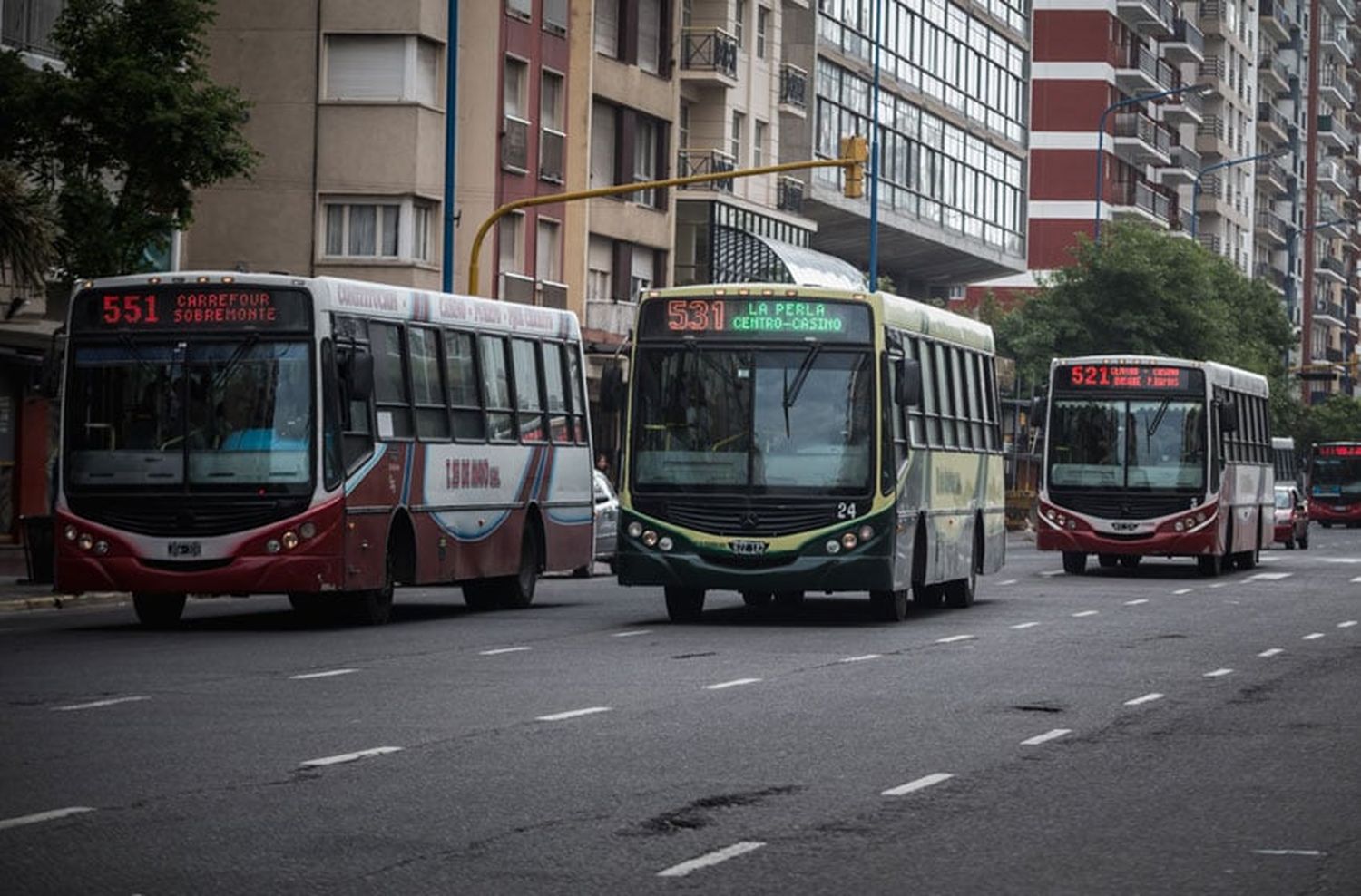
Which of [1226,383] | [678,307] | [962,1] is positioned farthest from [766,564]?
[962,1]

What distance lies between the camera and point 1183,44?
118 m

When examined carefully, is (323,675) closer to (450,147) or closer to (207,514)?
(207,514)

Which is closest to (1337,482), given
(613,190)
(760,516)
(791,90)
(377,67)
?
(791,90)

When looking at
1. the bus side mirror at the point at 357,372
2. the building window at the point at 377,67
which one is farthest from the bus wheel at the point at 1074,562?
the bus side mirror at the point at 357,372

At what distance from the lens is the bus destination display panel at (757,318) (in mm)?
25250

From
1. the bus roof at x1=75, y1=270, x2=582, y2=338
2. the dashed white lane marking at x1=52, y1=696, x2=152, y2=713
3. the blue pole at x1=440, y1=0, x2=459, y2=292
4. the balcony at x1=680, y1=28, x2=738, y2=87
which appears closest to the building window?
the blue pole at x1=440, y1=0, x2=459, y2=292

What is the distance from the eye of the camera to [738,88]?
63906 mm

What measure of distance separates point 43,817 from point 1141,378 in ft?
101

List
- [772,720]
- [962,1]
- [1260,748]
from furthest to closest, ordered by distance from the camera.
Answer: [962,1], [772,720], [1260,748]

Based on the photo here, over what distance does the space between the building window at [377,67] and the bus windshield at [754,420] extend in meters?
26.0

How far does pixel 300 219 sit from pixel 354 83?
2685 mm

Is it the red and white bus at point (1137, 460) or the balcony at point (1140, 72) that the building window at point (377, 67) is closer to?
the red and white bus at point (1137, 460)

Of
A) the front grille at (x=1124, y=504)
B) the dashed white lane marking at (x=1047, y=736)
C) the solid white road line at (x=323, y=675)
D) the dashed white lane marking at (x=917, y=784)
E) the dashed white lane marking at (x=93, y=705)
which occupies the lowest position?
the dashed white lane marking at (x=93, y=705)

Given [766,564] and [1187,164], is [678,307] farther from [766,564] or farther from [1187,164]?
[1187,164]
